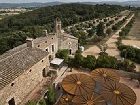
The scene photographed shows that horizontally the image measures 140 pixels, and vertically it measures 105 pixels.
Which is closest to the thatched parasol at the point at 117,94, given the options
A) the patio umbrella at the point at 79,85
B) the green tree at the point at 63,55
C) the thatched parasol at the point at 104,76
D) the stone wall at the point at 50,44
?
the patio umbrella at the point at 79,85

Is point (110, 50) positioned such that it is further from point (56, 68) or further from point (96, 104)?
point (96, 104)

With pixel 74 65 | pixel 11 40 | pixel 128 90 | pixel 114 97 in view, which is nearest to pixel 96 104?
pixel 114 97

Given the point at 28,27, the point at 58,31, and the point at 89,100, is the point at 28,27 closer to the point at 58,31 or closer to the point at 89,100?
the point at 58,31

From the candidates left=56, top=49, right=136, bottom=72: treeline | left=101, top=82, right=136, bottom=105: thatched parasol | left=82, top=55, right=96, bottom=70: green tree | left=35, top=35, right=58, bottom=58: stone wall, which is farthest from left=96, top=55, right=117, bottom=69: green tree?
left=35, top=35, right=58, bottom=58: stone wall

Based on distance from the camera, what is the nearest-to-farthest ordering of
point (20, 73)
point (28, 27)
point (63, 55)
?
point (20, 73)
point (63, 55)
point (28, 27)

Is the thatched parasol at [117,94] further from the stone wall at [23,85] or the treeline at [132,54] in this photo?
the treeline at [132,54]

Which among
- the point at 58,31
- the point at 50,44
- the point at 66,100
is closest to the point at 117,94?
the point at 66,100
